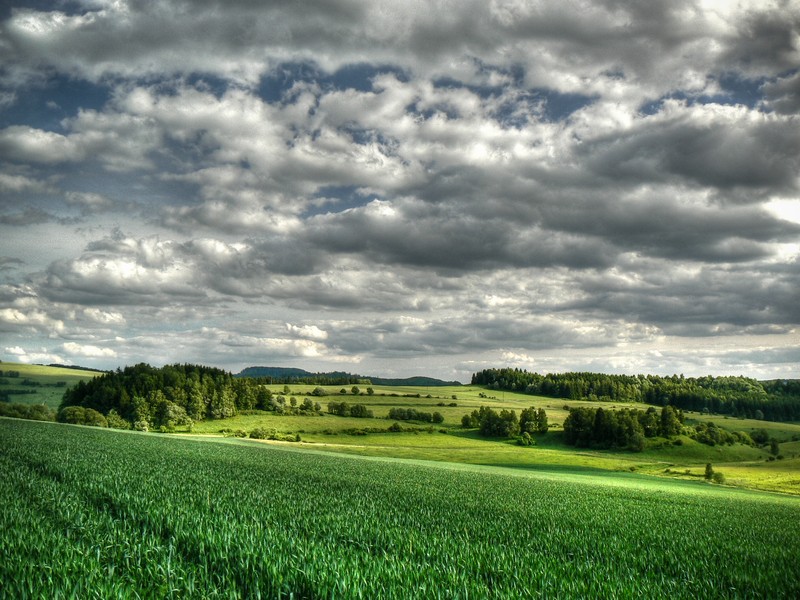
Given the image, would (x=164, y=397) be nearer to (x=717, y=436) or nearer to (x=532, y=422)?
(x=532, y=422)

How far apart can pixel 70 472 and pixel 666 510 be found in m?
30.2

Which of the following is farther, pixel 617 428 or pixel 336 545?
pixel 617 428

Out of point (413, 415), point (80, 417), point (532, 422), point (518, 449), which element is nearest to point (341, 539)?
point (518, 449)

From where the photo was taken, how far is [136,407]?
132 meters

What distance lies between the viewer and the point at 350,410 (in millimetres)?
163625

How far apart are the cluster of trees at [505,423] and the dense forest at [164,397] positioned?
57168 millimetres

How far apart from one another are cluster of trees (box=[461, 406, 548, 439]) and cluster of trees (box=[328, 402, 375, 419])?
3121 cm

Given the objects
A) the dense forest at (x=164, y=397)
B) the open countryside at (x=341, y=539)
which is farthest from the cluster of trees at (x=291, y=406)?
the open countryside at (x=341, y=539)

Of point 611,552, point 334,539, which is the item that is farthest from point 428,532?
point 611,552

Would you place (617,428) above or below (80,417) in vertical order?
below

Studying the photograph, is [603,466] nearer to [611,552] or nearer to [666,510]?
[666,510]

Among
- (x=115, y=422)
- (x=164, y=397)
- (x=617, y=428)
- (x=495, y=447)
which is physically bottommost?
(x=495, y=447)

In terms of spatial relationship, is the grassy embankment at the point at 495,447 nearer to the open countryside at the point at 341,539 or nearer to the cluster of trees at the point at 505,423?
the cluster of trees at the point at 505,423

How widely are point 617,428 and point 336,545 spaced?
151066mm
